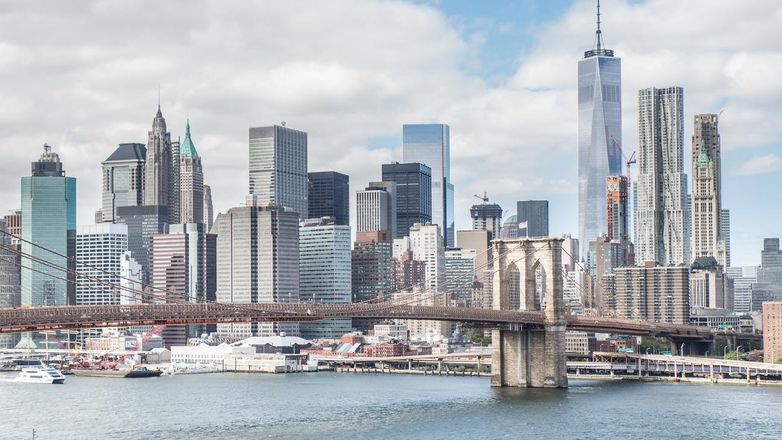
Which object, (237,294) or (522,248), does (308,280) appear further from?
(522,248)

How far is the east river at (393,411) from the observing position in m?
47.7

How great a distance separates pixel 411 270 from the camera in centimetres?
18912

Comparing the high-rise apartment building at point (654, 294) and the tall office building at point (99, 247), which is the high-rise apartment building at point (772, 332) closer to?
the high-rise apartment building at point (654, 294)

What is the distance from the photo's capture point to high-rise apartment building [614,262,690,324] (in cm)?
15338

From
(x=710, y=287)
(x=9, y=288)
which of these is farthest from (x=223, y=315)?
(x=710, y=287)

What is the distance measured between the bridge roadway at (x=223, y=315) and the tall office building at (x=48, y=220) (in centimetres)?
12632

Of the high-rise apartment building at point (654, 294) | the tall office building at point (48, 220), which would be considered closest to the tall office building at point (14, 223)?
the tall office building at point (48, 220)

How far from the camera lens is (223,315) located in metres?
49.2

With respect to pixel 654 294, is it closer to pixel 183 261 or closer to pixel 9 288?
pixel 183 261

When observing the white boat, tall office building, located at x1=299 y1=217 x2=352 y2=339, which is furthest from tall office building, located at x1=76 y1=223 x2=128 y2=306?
the white boat

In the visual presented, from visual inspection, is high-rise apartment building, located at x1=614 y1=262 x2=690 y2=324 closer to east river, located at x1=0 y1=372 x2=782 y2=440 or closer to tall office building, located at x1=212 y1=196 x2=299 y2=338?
tall office building, located at x1=212 y1=196 x2=299 y2=338

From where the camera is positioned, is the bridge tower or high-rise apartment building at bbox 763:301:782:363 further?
high-rise apartment building at bbox 763:301:782:363

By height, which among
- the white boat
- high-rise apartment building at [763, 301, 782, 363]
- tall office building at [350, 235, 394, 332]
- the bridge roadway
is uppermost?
tall office building at [350, 235, 394, 332]

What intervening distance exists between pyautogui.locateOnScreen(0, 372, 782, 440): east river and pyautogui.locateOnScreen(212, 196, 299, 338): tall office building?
82.7 metres
